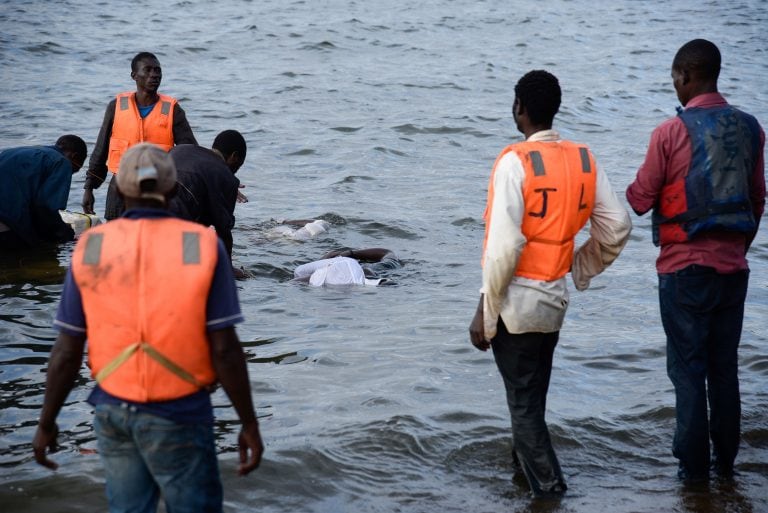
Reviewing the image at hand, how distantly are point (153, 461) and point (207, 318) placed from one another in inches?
20.3

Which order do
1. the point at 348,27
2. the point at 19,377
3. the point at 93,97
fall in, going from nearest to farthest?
the point at 19,377
the point at 93,97
the point at 348,27

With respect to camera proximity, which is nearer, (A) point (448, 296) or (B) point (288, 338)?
(B) point (288, 338)

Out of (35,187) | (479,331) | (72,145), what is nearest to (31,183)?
(35,187)

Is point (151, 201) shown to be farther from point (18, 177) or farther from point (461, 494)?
point (18, 177)

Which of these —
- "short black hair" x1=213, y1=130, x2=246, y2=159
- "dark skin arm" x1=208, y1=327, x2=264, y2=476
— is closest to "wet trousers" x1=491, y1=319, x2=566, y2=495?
"dark skin arm" x1=208, y1=327, x2=264, y2=476

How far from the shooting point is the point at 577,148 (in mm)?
4602

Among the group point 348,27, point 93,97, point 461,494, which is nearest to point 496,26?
point 348,27

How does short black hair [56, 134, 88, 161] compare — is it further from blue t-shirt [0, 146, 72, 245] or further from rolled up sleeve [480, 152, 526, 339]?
rolled up sleeve [480, 152, 526, 339]

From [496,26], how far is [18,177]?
20.0m

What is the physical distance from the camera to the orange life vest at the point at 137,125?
8586 mm

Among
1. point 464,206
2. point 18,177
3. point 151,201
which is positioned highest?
point 151,201

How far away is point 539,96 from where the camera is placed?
4562 mm

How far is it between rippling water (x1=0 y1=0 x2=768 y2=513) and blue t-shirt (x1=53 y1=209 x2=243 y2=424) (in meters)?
1.72

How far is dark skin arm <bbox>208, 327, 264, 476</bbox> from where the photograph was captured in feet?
11.0
